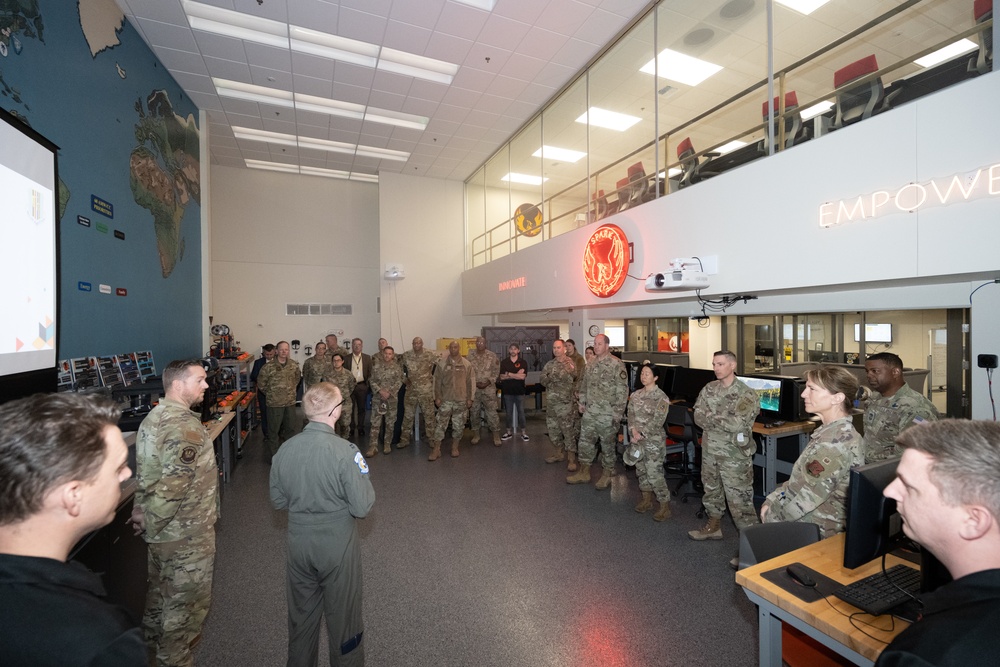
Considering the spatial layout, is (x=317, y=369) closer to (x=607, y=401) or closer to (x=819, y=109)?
(x=607, y=401)

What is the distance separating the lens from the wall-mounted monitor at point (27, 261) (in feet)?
6.57

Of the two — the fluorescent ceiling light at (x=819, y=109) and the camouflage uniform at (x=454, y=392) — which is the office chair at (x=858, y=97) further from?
the camouflage uniform at (x=454, y=392)

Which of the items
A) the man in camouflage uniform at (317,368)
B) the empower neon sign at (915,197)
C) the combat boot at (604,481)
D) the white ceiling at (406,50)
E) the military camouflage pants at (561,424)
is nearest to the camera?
the empower neon sign at (915,197)

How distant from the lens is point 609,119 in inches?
318

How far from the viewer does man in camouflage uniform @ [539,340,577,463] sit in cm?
600

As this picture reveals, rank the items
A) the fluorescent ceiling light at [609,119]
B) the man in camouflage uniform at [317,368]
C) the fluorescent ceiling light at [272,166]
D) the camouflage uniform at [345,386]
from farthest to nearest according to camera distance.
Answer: the fluorescent ceiling light at [272,166] → the fluorescent ceiling light at [609,119] → the man in camouflage uniform at [317,368] → the camouflage uniform at [345,386]

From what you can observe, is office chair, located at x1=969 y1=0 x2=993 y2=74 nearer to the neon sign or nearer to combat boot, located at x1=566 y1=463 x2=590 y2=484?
the neon sign

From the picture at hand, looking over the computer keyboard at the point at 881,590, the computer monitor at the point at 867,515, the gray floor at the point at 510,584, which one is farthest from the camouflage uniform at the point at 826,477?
the gray floor at the point at 510,584

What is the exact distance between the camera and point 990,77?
2.43m

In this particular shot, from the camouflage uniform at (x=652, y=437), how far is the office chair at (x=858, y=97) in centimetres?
280

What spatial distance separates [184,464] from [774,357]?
28.9 ft

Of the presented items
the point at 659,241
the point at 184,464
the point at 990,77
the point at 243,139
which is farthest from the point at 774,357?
the point at 243,139

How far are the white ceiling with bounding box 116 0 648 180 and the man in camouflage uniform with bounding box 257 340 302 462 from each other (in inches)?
166

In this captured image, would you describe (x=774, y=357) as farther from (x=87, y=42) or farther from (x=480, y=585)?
(x=87, y=42)
